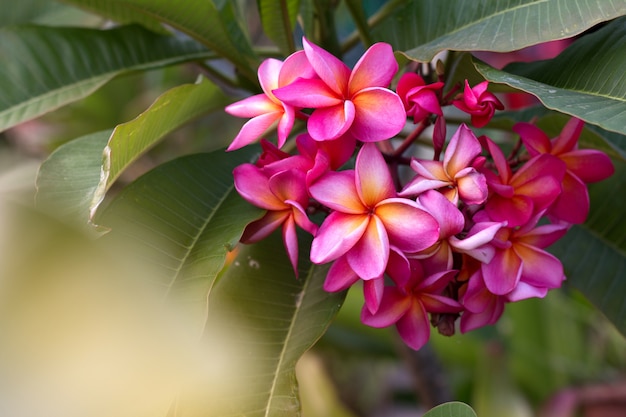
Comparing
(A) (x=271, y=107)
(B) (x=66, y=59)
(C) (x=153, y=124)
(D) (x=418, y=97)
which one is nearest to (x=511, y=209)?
(D) (x=418, y=97)

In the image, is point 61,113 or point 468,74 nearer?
point 468,74

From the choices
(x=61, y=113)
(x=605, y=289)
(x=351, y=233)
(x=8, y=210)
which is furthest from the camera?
(x=61, y=113)

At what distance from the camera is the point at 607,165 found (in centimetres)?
64

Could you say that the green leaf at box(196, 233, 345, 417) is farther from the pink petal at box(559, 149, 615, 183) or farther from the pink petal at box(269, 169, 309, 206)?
the pink petal at box(559, 149, 615, 183)

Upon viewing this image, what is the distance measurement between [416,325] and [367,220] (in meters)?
0.13

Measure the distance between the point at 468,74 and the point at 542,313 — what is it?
4.53 ft

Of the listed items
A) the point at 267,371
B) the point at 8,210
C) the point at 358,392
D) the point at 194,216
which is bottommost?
the point at 358,392

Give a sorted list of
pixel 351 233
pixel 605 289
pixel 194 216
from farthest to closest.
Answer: pixel 605 289
pixel 194 216
pixel 351 233

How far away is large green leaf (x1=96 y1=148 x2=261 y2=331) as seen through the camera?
1.79 ft

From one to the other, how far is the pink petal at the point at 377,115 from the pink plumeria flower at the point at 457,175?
0.04 m

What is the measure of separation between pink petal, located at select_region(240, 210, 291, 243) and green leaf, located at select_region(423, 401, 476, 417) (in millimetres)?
211

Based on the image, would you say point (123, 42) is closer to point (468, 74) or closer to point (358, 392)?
point (468, 74)

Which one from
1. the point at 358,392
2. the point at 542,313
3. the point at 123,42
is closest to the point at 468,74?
the point at 123,42

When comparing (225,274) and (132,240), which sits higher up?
(132,240)
